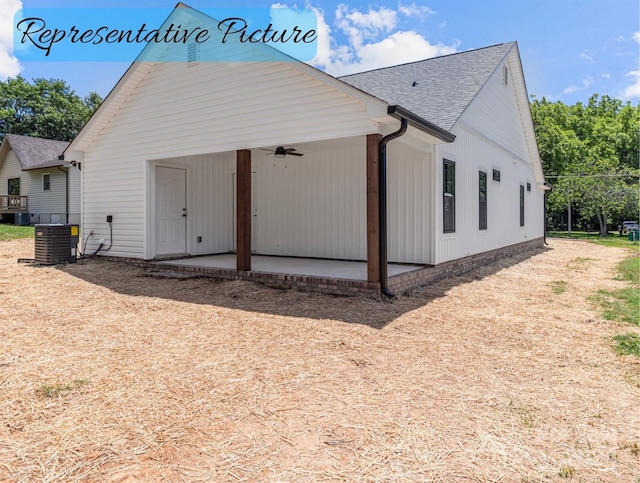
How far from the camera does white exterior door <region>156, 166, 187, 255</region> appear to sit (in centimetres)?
954

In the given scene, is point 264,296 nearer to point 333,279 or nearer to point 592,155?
point 333,279

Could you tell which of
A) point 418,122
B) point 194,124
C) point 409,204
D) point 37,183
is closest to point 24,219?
point 37,183

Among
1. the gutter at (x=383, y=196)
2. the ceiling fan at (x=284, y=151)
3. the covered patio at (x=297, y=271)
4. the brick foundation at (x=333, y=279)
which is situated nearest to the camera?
the gutter at (x=383, y=196)

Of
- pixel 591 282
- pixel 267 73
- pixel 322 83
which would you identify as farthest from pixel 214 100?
pixel 591 282

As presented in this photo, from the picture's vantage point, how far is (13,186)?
2498 cm

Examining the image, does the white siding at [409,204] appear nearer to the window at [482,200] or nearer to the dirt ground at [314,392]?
the dirt ground at [314,392]

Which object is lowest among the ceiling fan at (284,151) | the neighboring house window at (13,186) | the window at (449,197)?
the window at (449,197)

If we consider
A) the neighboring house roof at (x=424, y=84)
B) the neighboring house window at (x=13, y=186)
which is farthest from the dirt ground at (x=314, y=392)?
the neighboring house window at (x=13, y=186)

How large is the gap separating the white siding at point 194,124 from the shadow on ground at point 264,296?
4.31 ft

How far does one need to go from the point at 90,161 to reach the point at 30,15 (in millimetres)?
3218

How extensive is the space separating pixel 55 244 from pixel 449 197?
27.3ft

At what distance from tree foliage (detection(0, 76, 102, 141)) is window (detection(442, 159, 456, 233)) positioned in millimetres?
37666

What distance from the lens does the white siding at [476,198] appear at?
26.9 feet

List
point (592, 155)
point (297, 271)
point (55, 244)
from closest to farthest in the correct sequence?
point (297, 271)
point (55, 244)
point (592, 155)
